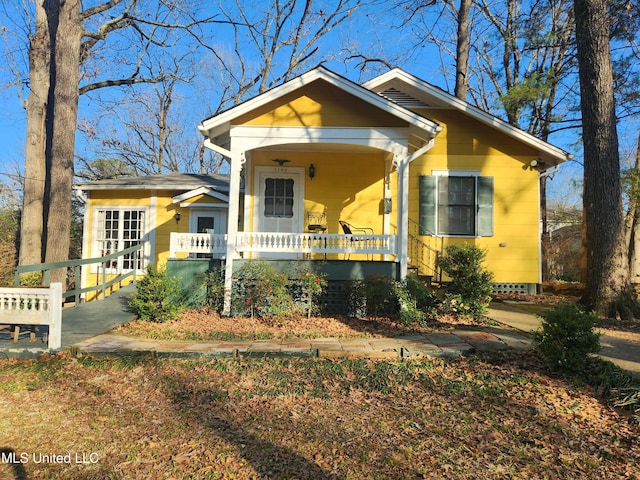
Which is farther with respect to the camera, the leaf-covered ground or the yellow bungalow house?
the yellow bungalow house

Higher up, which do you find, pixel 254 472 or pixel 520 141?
pixel 520 141

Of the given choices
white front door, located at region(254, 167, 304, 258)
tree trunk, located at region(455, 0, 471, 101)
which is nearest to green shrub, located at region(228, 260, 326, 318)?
white front door, located at region(254, 167, 304, 258)

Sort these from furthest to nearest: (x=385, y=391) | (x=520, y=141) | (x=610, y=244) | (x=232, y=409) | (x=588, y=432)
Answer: (x=520, y=141), (x=610, y=244), (x=385, y=391), (x=232, y=409), (x=588, y=432)

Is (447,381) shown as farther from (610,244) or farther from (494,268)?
(494,268)

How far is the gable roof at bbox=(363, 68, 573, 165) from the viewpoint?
9.06 m

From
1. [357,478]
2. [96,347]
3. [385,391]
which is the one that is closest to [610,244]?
[385,391]

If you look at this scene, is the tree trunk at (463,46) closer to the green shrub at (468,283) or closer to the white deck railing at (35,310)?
the green shrub at (468,283)

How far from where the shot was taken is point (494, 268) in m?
9.51

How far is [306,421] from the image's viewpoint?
3406mm

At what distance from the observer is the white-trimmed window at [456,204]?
31.0ft

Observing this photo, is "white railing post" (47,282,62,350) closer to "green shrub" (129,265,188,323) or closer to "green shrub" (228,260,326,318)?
"green shrub" (129,265,188,323)

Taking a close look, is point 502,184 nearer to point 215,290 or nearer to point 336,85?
point 336,85

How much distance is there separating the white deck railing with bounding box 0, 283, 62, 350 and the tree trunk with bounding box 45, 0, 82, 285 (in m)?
4.00

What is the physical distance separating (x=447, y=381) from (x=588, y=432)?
4.29ft
